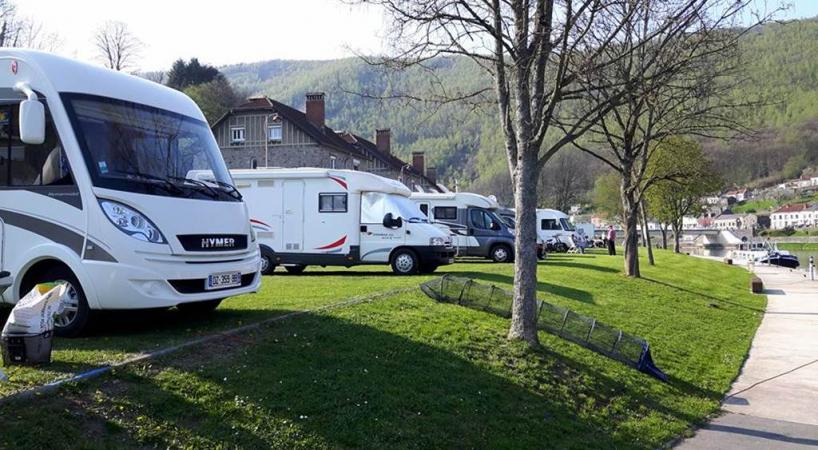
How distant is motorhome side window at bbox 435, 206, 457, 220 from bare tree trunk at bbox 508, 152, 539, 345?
14805mm

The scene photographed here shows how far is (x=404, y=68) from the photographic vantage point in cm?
953

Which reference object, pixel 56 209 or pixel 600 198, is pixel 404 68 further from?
pixel 600 198

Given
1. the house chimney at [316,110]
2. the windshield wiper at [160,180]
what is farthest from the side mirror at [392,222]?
the house chimney at [316,110]

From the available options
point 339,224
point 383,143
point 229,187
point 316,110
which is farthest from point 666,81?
point 383,143

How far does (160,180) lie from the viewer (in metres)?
6.95

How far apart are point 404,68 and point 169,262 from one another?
457cm

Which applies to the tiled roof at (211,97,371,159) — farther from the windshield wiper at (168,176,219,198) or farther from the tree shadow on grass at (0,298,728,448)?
the tree shadow on grass at (0,298,728,448)

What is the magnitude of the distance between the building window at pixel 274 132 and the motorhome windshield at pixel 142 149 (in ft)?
128

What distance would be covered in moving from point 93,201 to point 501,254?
18043mm

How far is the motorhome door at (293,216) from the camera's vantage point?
1655 cm

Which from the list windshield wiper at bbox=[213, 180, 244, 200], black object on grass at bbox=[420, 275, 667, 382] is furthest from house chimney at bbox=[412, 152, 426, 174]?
windshield wiper at bbox=[213, 180, 244, 200]

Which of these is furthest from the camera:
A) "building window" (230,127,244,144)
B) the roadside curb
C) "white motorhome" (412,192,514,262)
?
"building window" (230,127,244,144)

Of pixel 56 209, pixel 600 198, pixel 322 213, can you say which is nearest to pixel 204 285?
pixel 56 209

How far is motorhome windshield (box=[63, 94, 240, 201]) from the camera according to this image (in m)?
6.65
